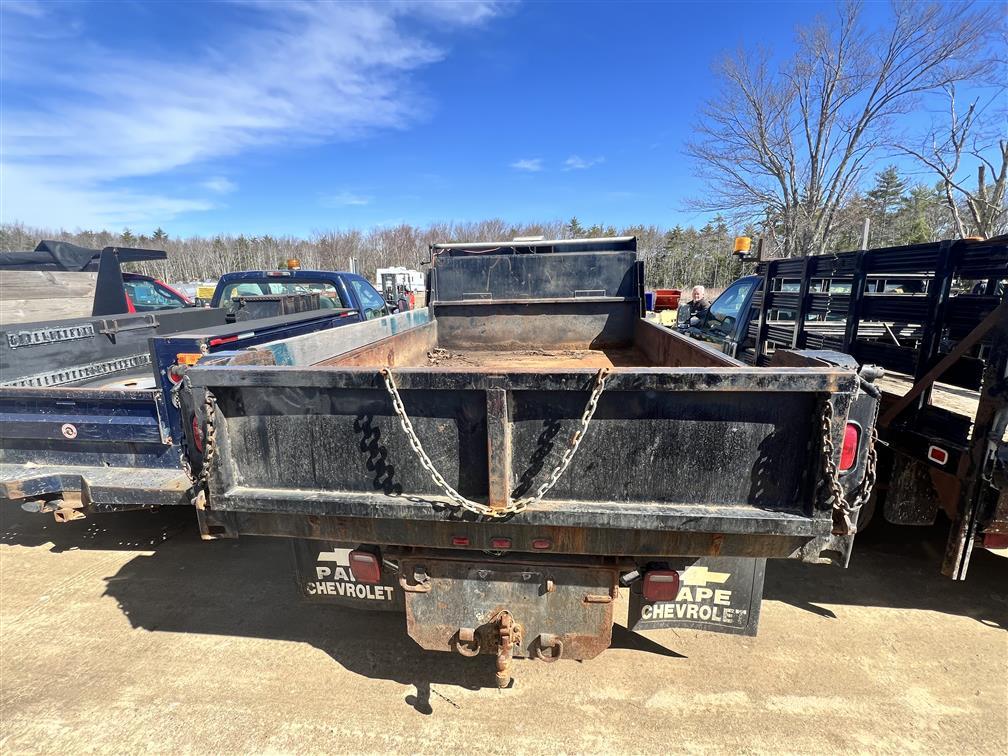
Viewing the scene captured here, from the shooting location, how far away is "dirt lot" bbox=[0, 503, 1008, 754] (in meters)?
2.25

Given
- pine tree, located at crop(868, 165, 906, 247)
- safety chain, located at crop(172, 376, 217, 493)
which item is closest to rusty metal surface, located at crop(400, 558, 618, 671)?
safety chain, located at crop(172, 376, 217, 493)

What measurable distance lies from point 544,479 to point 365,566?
1.00 m

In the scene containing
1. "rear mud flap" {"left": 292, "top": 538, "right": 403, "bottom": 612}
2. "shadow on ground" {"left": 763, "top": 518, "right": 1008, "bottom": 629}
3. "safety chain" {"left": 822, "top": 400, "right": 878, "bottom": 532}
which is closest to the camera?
"safety chain" {"left": 822, "top": 400, "right": 878, "bottom": 532}

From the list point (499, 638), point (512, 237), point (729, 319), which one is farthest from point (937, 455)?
point (512, 237)

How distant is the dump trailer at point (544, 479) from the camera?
1652mm

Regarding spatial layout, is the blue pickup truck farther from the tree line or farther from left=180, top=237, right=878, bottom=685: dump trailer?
the tree line

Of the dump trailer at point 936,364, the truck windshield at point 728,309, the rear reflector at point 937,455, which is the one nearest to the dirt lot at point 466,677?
the dump trailer at point 936,364

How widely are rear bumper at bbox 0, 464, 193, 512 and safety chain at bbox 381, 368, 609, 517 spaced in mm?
1876

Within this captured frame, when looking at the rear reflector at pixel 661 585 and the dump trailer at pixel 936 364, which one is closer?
the rear reflector at pixel 661 585

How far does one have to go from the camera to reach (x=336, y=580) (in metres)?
2.47

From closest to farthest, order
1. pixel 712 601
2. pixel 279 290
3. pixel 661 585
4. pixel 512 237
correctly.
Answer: pixel 661 585 < pixel 712 601 < pixel 279 290 < pixel 512 237

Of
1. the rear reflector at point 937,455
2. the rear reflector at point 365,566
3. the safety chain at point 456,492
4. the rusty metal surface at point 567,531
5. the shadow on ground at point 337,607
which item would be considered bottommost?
the shadow on ground at point 337,607

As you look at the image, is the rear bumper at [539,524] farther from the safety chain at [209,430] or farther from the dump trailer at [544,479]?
the safety chain at [209,430]

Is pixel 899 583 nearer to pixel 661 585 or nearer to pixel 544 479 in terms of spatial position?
pixel 661 585
